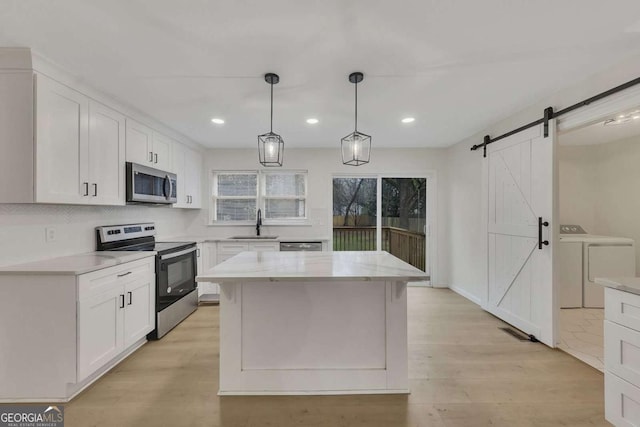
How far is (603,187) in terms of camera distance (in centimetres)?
440

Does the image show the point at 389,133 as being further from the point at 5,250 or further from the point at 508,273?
the point at 5,250

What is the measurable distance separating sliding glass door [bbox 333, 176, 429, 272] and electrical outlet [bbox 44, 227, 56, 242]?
3.60m

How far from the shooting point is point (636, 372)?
5.06 ft

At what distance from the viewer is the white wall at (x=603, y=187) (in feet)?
13.3

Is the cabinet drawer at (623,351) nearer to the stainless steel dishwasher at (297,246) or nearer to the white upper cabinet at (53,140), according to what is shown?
the stainless steel dishwasher at (297,246)

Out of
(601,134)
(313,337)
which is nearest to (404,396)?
(313,337)

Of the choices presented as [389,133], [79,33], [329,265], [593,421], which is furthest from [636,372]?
[79,33]

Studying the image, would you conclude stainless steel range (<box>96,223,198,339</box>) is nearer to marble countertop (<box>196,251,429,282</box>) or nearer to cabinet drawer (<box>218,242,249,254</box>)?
cabinet drawer (<box>218,242,249,254</box>)

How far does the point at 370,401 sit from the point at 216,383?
1.16 meters

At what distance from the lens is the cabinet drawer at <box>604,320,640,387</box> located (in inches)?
60.8

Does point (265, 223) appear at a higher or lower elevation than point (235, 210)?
lower

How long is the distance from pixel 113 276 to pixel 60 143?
110cm

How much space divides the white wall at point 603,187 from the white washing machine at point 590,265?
477mm

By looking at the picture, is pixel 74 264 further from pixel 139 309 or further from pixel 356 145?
pixel 356 145
